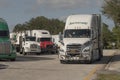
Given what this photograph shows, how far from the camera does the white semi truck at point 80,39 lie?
1244 inches

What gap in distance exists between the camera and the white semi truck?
31609 millimetres

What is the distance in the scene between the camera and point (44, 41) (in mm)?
A: 57406

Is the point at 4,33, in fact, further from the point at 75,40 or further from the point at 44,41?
the point at 44,41

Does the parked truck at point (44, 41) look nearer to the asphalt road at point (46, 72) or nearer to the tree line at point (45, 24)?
the asphalt road at point (46, 72)

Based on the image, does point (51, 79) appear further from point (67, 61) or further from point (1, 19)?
point (1, 19)

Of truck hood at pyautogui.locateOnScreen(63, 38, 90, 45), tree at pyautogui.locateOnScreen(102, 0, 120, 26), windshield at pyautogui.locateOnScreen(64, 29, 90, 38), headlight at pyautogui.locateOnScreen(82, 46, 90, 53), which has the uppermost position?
tree at pyautogui.locateOnScreen(102, 0, 120, 26)

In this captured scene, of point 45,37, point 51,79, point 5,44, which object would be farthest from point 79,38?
point 45,37

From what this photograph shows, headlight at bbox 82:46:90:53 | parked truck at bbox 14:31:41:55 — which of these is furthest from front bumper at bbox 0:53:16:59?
parked truck at bbox 14:31:41:55

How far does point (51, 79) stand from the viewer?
19.6 meters

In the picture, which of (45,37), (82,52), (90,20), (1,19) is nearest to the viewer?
(82,52)

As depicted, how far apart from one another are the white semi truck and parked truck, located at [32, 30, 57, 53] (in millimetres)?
20264

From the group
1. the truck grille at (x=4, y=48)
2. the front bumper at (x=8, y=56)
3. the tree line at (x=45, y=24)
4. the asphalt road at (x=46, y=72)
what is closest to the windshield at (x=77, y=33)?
the asphalt road at (x=46, y=72)

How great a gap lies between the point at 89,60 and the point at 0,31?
8.14 meters

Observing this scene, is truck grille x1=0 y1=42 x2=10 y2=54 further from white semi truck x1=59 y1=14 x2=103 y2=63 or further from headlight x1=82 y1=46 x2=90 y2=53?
headlight x1=82 y1=46 x2=90 y2=53
